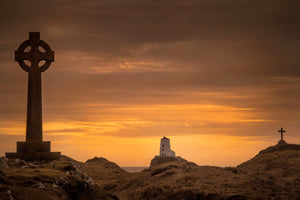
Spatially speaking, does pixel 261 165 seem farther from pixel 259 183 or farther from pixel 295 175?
pixel 259 183

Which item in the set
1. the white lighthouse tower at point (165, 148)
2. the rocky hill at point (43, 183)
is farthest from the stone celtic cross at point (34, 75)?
the white lighthouse tower at point (165, 148)

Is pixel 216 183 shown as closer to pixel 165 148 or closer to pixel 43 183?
pixel 43 183

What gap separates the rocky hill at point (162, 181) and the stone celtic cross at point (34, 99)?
1.60m

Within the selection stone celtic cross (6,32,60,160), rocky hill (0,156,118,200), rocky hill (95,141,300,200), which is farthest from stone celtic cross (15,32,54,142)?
rocky hill (95,141,300,200)

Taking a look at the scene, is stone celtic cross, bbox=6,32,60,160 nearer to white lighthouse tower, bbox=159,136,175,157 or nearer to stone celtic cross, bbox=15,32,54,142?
stone celtic cross, bbox=15,32,54,142

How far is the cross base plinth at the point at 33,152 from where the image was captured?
103 feet

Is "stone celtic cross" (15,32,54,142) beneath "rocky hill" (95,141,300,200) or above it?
above

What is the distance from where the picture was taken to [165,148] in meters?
72.8

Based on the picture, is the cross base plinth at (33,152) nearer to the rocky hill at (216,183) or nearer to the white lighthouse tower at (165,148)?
the rocky hill at (216,183)

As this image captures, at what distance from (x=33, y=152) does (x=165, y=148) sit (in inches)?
1684

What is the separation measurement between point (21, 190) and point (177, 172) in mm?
30968

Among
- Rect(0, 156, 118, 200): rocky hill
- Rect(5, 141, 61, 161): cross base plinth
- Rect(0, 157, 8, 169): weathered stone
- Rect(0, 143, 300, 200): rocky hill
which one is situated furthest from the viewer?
Rect(5, 141, 61, 161): cross base plinth

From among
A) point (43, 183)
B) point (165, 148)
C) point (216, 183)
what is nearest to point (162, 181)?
point (216, 183)

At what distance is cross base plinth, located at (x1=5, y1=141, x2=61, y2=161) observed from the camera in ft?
103
